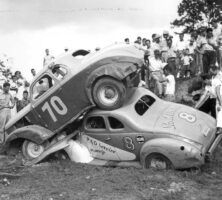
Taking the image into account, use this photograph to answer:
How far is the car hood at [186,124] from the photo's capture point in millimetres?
10644

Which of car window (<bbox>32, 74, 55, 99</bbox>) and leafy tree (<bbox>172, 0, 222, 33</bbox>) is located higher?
leafy tree (<bbox>172, 0, 222, 33</bbox>)

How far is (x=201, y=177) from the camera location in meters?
10.3

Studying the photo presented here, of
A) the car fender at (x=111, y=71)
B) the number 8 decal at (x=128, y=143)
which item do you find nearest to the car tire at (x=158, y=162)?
the number 8 decal at (x=128, y=143)

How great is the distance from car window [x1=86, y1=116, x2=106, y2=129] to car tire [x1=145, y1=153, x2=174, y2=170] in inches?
58.2

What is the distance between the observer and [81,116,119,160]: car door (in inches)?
445

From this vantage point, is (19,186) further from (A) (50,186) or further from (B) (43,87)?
(B) (43,87)

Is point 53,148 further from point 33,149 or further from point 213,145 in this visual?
point 213,145

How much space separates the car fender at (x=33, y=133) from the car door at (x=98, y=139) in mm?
981

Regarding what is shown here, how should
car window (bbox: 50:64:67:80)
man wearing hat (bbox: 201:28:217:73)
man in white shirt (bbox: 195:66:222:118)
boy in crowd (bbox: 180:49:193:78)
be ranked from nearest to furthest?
car window (bbox: 50:64:67:80), man in white shirt (bbox: 195:66:222:118), man wearing hat (bbox: 201:28:217:73), boy in crowd (bbox: 180:49:193:78)

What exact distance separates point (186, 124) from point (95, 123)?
7.38 feet

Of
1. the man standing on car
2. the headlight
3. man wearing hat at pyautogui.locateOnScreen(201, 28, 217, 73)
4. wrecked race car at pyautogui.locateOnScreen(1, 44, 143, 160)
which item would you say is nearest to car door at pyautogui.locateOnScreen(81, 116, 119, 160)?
wrecked race car at pyautogui.locateOnScreen(1, 44, 143, 160)

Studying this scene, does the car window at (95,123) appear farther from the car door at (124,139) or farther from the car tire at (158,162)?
the car tire at (158,162)

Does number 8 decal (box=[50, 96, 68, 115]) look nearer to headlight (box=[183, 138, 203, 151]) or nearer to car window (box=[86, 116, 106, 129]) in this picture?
car window (box=[86, 116, 106, 129])

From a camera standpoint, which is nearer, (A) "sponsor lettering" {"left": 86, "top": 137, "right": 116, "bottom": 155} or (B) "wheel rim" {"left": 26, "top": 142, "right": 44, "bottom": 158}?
(A) "sponsor lettering" {"left": 86, "top": 137, "right": 116, "bottom": 155}
